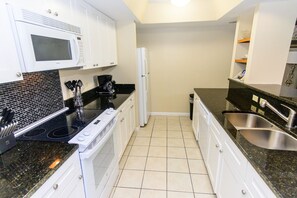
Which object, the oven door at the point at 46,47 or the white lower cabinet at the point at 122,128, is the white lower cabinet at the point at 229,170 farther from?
the oven door at the point at 46,47

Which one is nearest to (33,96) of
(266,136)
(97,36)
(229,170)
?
(97,36)

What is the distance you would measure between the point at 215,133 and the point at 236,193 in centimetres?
66

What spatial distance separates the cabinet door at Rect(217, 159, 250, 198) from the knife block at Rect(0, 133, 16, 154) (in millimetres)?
1646

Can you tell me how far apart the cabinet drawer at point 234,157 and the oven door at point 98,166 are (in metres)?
1.11

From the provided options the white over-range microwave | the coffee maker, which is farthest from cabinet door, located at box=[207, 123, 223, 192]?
the coffee maker

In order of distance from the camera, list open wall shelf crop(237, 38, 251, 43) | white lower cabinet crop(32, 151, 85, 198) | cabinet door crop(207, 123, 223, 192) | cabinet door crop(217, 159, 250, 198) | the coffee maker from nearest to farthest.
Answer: white lower cabinet crop(32, 151, 85, 198), cabinet door crop(217, 159, 250, 198), cabinet door crop(207, 123, 223, 192), open wall shelf crop(237, 38, 251, 43), the coffee maker

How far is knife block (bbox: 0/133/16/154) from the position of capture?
1104 millimetres

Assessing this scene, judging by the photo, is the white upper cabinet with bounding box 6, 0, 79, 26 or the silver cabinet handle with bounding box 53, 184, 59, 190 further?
the white upper cabinet with bounding box 6, 0, 79, 26

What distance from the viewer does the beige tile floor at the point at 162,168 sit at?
1.94 meters

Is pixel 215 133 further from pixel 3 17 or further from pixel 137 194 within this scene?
pixel 3 17

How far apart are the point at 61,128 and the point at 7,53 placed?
29.3 inches

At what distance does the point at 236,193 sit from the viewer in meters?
1.25

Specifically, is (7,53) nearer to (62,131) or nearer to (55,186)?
(62,131)

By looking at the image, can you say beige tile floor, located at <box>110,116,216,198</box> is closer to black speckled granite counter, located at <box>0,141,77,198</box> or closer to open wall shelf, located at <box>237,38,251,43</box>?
black speckled granite counter, located at <box>0,141,77,198</box>
